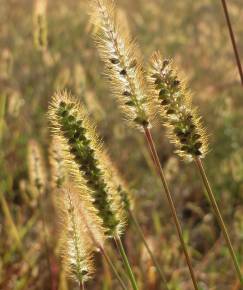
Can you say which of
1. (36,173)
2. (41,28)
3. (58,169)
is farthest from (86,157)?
(41,28)

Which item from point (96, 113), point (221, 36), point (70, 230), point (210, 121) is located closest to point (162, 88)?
point (70, 230)

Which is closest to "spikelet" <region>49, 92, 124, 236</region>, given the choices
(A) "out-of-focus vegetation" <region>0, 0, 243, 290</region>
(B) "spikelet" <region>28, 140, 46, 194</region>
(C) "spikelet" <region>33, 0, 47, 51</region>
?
(A) "out-of-focus vegetation" <region>0, 0, 243, 290</region>

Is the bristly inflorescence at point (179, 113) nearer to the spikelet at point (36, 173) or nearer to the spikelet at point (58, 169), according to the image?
the spikelet at point (58, 169)

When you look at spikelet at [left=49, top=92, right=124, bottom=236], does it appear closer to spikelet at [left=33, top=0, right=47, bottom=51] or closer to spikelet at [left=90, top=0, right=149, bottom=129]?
spikelet at [left=90, top=0, right=149, bottom=129]

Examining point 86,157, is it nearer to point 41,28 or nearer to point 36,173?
point 36,173

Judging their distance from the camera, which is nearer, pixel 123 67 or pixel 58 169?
pixel 123 67

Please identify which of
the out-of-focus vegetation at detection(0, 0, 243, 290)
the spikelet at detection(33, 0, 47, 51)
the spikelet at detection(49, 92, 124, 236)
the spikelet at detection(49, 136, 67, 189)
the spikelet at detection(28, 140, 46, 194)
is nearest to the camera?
the spikelet at detection(49, 92, 124, 236)
